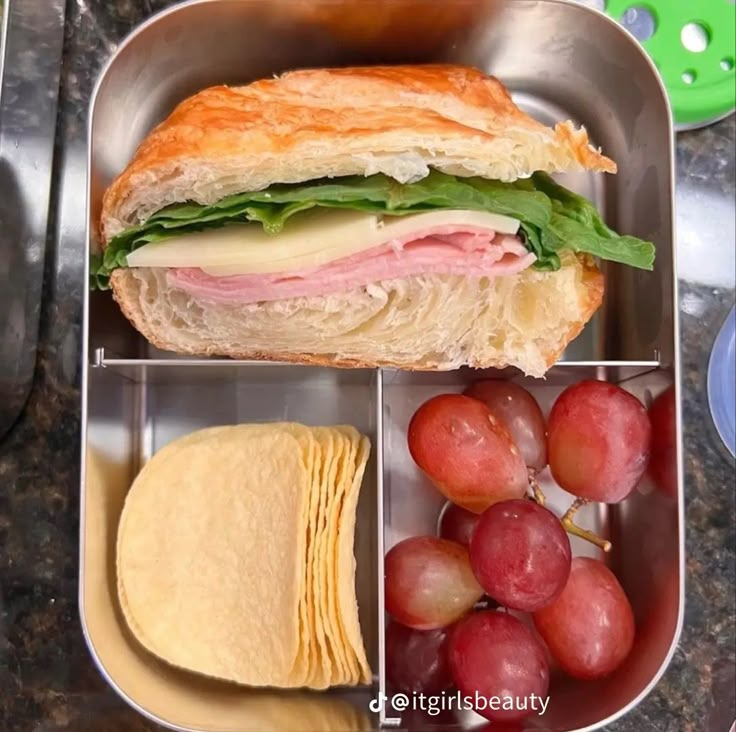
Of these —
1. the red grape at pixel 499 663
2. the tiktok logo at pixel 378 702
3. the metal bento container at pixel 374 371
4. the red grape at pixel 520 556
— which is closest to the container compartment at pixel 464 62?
the metal bento container at pixel 374 371

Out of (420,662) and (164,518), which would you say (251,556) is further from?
(420,662)

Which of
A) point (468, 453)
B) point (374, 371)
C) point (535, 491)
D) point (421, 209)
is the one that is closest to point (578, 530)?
point (535, 491)

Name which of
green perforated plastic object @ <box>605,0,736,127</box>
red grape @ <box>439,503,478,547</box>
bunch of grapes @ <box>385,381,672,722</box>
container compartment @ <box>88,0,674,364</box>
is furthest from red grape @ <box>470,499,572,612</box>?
green perforated plastic object @ <box>605,0,736,127</box>

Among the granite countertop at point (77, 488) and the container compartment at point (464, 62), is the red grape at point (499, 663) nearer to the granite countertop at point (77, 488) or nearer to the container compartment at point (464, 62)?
the granite countertop at point (77, 488)

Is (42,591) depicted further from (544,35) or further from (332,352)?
(544,35)

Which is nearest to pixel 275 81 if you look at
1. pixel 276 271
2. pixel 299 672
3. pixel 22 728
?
pixel 276 271

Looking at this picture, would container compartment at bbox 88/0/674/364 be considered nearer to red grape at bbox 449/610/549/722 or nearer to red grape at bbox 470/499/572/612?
red grape at bbox 470/499/572/612
